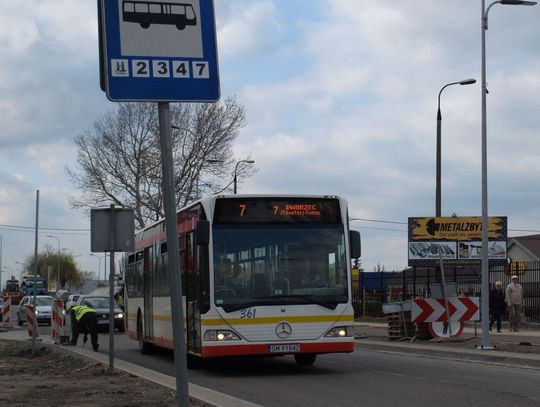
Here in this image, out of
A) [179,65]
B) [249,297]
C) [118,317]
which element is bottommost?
[118,317]

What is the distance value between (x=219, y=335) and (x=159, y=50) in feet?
34.7

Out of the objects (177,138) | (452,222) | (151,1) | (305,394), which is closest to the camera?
(151,1)

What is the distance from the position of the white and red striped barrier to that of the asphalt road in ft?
6.00

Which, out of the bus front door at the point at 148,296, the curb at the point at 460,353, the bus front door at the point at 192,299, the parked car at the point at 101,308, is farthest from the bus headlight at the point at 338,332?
the parked car at the point at 101,308

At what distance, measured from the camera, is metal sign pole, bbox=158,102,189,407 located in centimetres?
499

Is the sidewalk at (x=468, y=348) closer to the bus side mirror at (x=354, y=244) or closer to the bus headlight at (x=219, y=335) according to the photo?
the bus side mirror at (x=354, y=244)

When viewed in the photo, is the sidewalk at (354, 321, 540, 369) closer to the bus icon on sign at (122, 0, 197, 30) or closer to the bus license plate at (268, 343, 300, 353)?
the bus license plate at (268, 343, 300, 353)

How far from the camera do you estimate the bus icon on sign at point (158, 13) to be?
17.2 ft

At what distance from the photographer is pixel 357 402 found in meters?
12.3

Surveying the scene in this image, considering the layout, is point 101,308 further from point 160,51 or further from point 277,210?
point 160,51

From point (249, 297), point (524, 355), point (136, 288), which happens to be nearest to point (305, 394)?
point (249, 297)

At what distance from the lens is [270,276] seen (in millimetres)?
15711

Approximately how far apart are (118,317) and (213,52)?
31946 millimetres

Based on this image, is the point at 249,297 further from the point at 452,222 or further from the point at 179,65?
the point at 452,222
